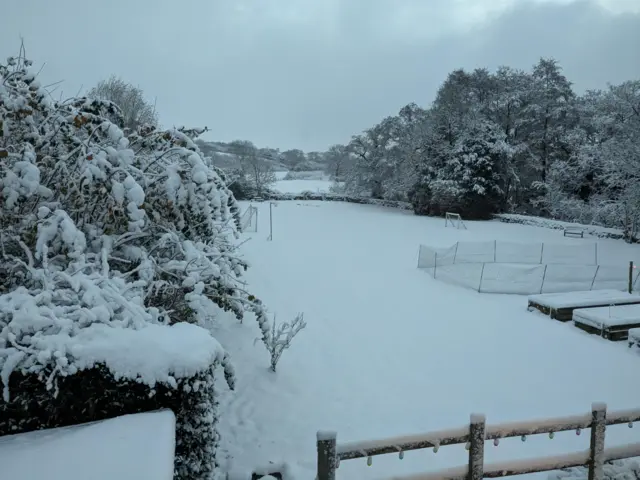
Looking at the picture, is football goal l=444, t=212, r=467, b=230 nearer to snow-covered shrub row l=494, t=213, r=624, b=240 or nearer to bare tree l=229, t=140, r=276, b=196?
snow-covered shrub row l=494, t=213, r=624, b=240

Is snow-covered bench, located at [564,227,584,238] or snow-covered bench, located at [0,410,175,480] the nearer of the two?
snow-covered bench, located at [0,410,175,480]

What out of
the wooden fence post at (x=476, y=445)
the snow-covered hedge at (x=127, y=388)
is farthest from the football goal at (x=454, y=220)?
the snow-covered hedge at (x=127, y=388)

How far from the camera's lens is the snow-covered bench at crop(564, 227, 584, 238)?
65.1 ft

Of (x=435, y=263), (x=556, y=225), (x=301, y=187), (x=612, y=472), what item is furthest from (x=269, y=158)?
(x=612, y=472)

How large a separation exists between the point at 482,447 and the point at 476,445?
0.28 ft

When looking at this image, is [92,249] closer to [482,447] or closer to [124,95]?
[482,447]

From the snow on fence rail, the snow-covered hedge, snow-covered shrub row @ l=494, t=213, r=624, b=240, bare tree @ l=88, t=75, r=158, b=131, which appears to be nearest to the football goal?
snow-covered shrub row @ l=494, t=213, r=624, b=240

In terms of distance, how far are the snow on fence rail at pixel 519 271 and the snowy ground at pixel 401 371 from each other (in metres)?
0.49

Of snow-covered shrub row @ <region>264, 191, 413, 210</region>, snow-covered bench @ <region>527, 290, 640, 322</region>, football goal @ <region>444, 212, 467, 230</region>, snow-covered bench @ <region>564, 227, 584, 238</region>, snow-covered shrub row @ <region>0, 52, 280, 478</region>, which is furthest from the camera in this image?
snow-covered shrub row @ <region>264, 191, 413, 210</region>

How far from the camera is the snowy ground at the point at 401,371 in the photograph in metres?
4.57

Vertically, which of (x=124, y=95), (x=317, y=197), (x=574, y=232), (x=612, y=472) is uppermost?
(x=124, y=95)

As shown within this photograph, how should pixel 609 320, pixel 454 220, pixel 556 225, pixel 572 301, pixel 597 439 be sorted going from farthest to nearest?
pixel 454 220
pixel 556 225
pixel 572 301
pixel 609 320
pixel 597 439

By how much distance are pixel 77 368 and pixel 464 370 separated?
17.8 feet

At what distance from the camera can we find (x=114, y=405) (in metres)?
2.65
